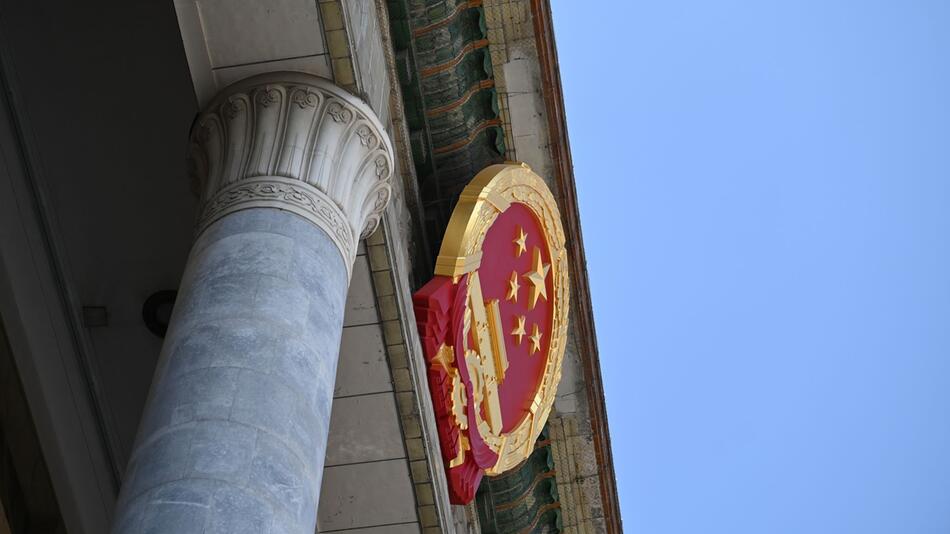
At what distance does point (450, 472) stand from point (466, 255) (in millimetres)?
1416

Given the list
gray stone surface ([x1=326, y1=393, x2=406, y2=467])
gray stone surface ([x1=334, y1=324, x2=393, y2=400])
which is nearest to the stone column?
gray stone surface ([x1=334, y1=324, x2=393, y2=400])

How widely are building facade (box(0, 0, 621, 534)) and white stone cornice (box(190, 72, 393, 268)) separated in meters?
0.01

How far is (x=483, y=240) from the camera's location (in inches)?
351

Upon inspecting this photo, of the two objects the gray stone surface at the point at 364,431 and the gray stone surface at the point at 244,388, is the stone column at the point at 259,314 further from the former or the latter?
the gray stone surface at the point at 364,431

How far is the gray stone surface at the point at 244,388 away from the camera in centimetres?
453

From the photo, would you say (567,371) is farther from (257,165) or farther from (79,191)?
(257,165)

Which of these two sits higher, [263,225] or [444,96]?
[263,225]

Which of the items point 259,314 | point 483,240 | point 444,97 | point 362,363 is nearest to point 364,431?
point 362,363

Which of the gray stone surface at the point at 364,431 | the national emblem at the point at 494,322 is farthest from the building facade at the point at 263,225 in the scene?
the national emblem at the point at 494,322

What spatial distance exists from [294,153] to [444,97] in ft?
9.81

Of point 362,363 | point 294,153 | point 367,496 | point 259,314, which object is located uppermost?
point 294,153

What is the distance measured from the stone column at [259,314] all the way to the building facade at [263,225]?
1 centimetres

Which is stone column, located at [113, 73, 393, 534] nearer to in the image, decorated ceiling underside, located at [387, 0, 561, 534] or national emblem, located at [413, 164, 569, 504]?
national emblem, located at [413, 164, 569, 504]

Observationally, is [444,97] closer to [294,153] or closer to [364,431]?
[364,431]
